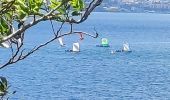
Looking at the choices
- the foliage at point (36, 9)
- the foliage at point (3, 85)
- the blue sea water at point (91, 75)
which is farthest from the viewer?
the blue sea water at point (91, 75)

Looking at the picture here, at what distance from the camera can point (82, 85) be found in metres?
52.3

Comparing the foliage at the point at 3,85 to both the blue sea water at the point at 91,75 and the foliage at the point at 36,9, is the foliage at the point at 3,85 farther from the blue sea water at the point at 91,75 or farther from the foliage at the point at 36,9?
the blue sea water at the point at 91,75

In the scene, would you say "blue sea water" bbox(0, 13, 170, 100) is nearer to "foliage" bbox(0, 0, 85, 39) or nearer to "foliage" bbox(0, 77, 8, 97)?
"foliage" bbox(0, 77, 8, 97)

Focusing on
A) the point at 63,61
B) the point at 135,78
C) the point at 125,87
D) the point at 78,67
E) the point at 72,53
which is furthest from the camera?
the point at 72,53

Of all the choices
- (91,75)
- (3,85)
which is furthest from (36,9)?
(91,75)

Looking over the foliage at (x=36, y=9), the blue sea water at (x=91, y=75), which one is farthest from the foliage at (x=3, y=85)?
the blue sea water at (x=91, y=75)

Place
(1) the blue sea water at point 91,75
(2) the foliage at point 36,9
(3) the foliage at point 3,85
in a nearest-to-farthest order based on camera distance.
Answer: (2) the foliage at point 36,9
(3) the foliage at point 3,85
(1) the blue sea water at point 91,75

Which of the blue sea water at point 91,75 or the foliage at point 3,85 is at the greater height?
the foliage at point 3,85

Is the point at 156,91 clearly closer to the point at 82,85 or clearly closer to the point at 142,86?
the point at 142,86

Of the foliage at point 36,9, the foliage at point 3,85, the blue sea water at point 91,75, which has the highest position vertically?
the foliage at point 36,9

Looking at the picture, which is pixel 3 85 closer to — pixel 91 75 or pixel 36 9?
pixel 36 9

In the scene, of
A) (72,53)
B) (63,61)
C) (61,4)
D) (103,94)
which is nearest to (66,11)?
(61,4)

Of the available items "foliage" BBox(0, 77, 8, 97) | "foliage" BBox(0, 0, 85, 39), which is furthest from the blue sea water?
"foliage" BBox(0, 0, 85, 39)

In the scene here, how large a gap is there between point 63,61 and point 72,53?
35.5 ft
